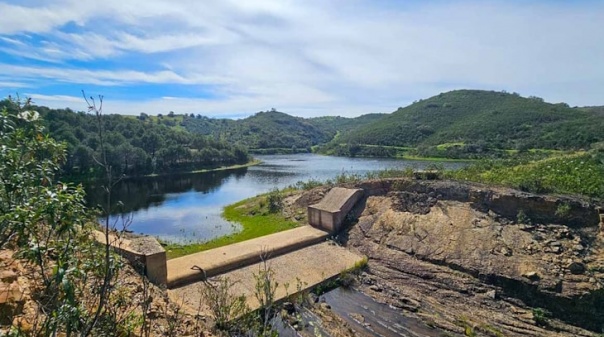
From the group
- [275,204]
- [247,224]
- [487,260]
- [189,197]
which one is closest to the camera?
[487,260]

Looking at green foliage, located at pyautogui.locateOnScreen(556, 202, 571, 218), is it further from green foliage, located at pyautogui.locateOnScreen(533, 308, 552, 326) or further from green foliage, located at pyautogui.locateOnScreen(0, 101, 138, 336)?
green foliage, located at pyautogui.locateOnScreen(0, 101, 138, 336)

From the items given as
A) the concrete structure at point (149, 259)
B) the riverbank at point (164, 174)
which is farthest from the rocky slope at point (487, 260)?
the riverbank at point (164, 174)

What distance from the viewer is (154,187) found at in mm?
53656

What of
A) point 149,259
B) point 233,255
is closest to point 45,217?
point 149,259

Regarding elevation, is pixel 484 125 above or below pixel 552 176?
above

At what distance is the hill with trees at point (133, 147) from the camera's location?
5722 cm

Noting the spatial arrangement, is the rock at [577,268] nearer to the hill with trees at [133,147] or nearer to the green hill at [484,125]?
the green hill at [484,125]

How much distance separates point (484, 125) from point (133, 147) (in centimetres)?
7979

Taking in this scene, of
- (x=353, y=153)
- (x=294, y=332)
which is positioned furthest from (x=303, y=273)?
(x=353, y=153)

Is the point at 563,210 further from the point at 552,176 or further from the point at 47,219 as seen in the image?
the point at 47,219


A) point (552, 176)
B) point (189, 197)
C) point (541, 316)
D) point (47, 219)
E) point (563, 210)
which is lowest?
point (541, 316)

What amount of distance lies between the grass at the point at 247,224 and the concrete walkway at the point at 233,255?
2.27 meters

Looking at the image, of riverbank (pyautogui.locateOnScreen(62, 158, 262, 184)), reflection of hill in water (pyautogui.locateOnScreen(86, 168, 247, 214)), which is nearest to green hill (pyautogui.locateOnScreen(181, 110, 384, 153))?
riverbank (pyautogui.locateOnScreen(62, 158, 262, 184))

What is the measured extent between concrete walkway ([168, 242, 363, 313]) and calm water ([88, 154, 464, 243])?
638 centimetres
